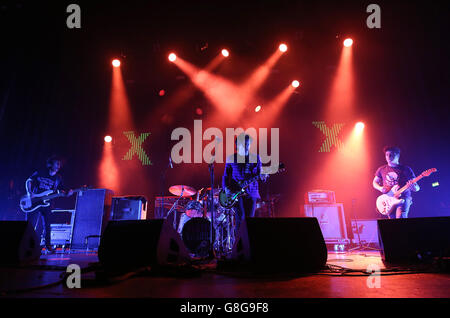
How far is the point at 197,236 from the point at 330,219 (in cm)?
363

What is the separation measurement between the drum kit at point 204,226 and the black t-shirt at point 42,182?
102 inches

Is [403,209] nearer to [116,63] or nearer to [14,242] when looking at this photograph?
[14,242]

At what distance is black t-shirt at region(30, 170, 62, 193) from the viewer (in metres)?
5.61

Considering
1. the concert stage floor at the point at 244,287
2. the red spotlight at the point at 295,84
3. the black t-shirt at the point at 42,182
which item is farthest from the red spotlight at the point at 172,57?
the concert stage floor at the point at 244,287

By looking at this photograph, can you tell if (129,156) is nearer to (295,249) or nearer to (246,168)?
(246,168)

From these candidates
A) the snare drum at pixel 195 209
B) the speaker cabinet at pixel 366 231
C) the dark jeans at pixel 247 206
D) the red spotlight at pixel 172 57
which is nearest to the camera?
the dark jeans at pixel 247 206

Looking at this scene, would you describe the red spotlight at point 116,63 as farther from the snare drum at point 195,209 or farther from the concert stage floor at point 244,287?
the concert stage floor at point 244,287

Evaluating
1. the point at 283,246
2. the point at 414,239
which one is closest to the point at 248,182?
the point at 283,246

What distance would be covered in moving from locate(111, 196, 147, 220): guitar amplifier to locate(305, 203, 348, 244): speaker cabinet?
411 cm

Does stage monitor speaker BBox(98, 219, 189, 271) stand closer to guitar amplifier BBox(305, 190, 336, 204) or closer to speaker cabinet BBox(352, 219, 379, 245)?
guitar amplifier BBox(305, 190, 336, 204)

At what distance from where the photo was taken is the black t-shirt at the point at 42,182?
561cm

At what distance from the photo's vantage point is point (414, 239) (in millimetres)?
2646
